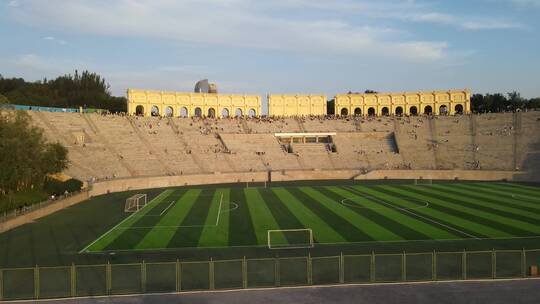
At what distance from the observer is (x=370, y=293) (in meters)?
17.2

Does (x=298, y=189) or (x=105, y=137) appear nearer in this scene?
(x=298, y=189)

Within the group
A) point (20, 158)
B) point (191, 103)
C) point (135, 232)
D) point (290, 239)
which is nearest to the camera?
point (290, 239)

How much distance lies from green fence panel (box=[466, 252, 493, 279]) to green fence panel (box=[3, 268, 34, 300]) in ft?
57.0

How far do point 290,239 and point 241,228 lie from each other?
15.2 feet

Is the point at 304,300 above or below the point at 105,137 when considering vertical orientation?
below

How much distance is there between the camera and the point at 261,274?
19.7 metres

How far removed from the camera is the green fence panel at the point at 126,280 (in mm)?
17750

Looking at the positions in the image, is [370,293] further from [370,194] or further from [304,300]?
[370,194]

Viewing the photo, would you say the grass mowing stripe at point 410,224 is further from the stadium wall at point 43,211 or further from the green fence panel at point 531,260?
the stadium wall at point 43,211

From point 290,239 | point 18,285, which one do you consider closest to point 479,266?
point 290,239

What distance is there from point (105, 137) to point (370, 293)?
5981 centimetres

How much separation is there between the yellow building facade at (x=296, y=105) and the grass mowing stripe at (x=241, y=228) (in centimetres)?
6009

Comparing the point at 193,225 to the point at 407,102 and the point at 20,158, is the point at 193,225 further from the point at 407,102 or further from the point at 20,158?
the point at 407,102

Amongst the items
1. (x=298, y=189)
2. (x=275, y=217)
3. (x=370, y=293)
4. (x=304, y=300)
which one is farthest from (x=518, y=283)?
(x=298, y=189)
